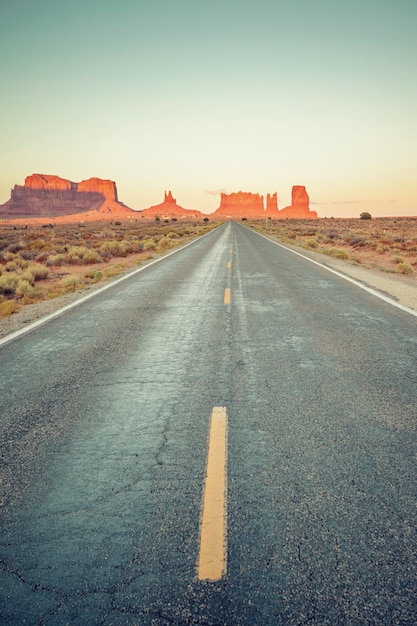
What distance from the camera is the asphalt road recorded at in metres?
1.87

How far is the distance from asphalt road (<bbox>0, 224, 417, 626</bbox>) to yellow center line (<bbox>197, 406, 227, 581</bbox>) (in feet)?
0.08

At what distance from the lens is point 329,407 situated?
3.78 metres

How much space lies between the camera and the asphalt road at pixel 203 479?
187 centimetres

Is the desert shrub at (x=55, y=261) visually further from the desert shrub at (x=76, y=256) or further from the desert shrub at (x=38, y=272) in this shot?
the desert shrub at (x=38, y=272)

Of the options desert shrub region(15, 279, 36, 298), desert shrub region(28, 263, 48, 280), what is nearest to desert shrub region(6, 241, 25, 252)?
desert shrub region(28, 263, 48, 280)

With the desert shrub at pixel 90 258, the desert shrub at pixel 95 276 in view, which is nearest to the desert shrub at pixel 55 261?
the desert shrub at pixel 90 258

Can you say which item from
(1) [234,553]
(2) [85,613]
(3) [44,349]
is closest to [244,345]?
(3) [44,349]

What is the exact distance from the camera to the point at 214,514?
2.37 metres

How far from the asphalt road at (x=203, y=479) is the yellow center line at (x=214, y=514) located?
0.08ft

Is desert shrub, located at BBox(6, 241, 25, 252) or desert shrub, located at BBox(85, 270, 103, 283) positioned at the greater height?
desert shrub, located at BBox(6, 241, 25, 252)

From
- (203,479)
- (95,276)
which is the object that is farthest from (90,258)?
(203,479)

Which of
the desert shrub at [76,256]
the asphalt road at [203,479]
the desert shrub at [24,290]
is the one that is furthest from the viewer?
the desert shrub at [76,256]

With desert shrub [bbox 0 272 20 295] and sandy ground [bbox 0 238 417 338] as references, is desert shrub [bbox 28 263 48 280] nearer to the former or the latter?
desert shrub [bbox 0 272 20 295]

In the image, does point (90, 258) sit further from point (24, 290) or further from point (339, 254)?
point (339, 254)
